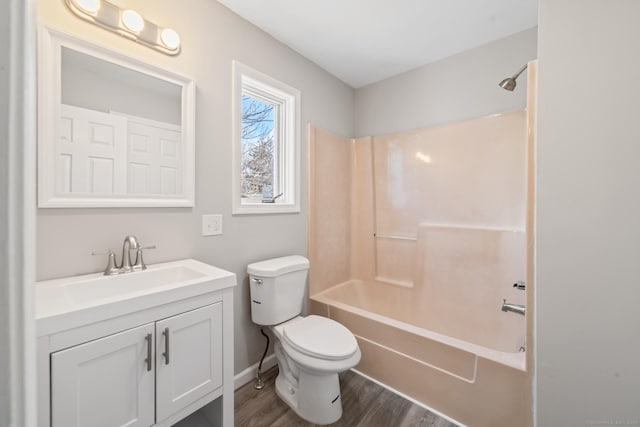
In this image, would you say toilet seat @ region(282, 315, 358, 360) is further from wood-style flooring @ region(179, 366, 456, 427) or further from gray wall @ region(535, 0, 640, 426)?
gray wall @ region(535, 0, 640, 426)

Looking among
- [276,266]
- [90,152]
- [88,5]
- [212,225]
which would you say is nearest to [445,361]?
[276,266]

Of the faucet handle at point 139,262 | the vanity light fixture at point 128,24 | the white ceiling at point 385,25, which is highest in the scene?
the white ceiling at point 385,25

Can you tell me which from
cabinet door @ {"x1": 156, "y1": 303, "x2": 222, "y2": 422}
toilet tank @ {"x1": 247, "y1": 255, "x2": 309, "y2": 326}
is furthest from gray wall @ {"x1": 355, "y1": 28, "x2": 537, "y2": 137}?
cabinet door @ {"x1": 156, "y1": 303, "x2": 222, "y2": 422}

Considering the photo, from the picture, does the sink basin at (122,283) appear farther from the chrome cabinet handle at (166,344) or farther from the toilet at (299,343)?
the toilet at (299,343)

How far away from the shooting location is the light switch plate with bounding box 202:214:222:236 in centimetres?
152

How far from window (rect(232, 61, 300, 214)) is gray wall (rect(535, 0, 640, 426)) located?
1.47 meters

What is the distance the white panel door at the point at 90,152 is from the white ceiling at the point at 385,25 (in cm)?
102

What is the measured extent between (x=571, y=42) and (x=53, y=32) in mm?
2005

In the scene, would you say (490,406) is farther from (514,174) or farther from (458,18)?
(458,18)

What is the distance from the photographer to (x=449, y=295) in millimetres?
2031

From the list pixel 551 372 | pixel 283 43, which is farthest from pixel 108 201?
pixel 551 372

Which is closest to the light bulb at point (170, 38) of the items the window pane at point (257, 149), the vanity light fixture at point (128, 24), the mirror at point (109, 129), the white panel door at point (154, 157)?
the vanity light fixture at point (128, 24)

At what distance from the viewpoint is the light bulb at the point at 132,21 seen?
1.21 metres

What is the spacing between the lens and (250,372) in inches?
68.8
